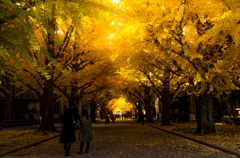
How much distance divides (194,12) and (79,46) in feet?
35.3

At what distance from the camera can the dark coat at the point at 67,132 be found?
8648mm

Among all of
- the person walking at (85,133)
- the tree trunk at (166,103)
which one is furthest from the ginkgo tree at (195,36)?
the tree trunk at (166,103)

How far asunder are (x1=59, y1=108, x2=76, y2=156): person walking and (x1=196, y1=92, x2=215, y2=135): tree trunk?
8.77 metres

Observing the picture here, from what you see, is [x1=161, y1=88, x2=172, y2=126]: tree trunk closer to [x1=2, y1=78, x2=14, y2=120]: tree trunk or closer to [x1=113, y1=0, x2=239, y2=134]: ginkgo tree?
[x1=113, y1=0, x2=239, y2=134]: ginkgo tree

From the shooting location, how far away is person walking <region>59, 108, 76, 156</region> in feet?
28.3

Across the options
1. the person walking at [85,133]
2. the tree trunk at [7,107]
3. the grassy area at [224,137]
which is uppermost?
the tree trunk at [7,107]

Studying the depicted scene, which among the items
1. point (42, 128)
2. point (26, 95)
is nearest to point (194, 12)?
point (42, 128)

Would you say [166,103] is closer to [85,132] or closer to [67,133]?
[85,132]

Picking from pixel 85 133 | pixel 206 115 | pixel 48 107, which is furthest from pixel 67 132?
pixel 48 107

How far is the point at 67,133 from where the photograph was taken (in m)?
8.75

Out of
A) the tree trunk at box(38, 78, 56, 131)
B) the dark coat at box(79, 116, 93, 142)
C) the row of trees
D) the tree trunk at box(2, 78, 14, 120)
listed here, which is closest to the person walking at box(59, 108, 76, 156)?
the dark coat at box(79, 116, 93, 142)

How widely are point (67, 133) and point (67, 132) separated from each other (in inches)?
1.9

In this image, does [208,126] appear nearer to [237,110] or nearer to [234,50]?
[234,50]

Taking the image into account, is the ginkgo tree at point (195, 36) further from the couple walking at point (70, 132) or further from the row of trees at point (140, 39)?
the couple walking at point (70, 132)
